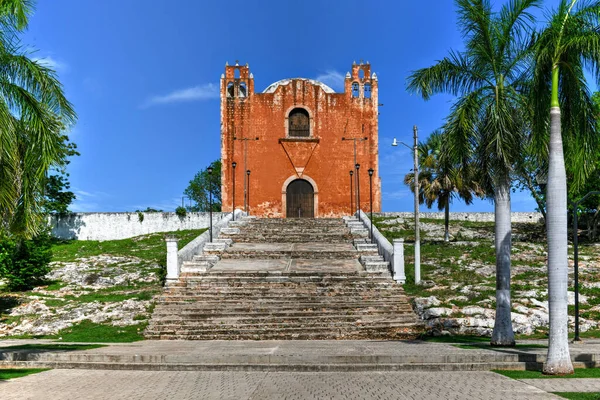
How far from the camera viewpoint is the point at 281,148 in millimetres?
30734

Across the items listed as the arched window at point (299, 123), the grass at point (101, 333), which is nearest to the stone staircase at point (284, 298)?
the grass at point (101, 333)

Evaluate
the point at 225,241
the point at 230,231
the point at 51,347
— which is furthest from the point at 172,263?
the point at 230,231

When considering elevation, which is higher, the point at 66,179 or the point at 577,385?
the point at 66,179

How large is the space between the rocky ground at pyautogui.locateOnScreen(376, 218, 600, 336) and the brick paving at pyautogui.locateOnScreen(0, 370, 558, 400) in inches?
197

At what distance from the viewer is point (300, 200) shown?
101ft

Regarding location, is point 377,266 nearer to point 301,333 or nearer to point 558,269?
point 301,333

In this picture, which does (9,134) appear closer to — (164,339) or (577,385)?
(164,339)

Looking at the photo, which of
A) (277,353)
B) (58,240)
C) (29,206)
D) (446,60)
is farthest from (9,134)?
(58,240)

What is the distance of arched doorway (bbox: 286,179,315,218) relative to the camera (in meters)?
30.7

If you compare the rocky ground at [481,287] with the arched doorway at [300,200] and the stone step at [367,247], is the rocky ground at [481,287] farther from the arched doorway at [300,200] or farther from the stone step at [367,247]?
the arched doorway at [300,200]

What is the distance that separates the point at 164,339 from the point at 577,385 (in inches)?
361

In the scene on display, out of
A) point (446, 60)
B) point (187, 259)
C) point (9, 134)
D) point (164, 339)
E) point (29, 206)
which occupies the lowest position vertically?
point (164, 339)

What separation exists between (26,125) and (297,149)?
73.4ft

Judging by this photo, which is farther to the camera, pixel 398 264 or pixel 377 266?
pixel 377 266
